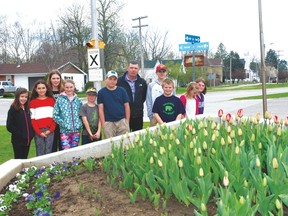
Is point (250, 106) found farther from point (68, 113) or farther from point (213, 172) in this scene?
point (213, 172)

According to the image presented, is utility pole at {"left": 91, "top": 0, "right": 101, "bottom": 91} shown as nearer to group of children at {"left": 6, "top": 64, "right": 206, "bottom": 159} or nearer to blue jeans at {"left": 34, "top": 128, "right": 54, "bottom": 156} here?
group of children at {"left": 6, "top": 64, "right": 206, "bottom": 159}

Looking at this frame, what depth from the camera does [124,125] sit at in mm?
6105

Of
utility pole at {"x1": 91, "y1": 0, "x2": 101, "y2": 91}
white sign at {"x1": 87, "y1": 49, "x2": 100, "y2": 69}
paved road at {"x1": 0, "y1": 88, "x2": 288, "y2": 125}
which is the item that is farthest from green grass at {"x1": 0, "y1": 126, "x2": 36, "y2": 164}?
paved road at {"x1": 0, "y1": 88, "x2": 288, "y2": 125}

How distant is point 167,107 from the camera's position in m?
6.20

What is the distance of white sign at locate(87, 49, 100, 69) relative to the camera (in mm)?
10266

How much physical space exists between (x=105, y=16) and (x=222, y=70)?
67.6m

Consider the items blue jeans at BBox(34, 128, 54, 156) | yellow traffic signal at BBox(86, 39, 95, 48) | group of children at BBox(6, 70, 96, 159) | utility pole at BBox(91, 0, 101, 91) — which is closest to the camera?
group of children at BBox(6, 70, 96, 159)

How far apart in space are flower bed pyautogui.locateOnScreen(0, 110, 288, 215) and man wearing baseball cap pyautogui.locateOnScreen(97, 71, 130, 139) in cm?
151

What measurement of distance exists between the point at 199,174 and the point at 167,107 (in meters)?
3.29

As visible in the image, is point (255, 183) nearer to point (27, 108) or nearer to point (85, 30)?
point (27, 108)

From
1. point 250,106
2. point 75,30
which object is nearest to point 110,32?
point 75,30

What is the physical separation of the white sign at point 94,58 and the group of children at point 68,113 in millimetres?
4082

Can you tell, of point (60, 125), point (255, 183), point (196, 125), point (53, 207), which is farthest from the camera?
point (60, 125)

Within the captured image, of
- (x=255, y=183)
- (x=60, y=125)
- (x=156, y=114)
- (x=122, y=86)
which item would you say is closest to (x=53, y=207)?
(x=255, y=183)
